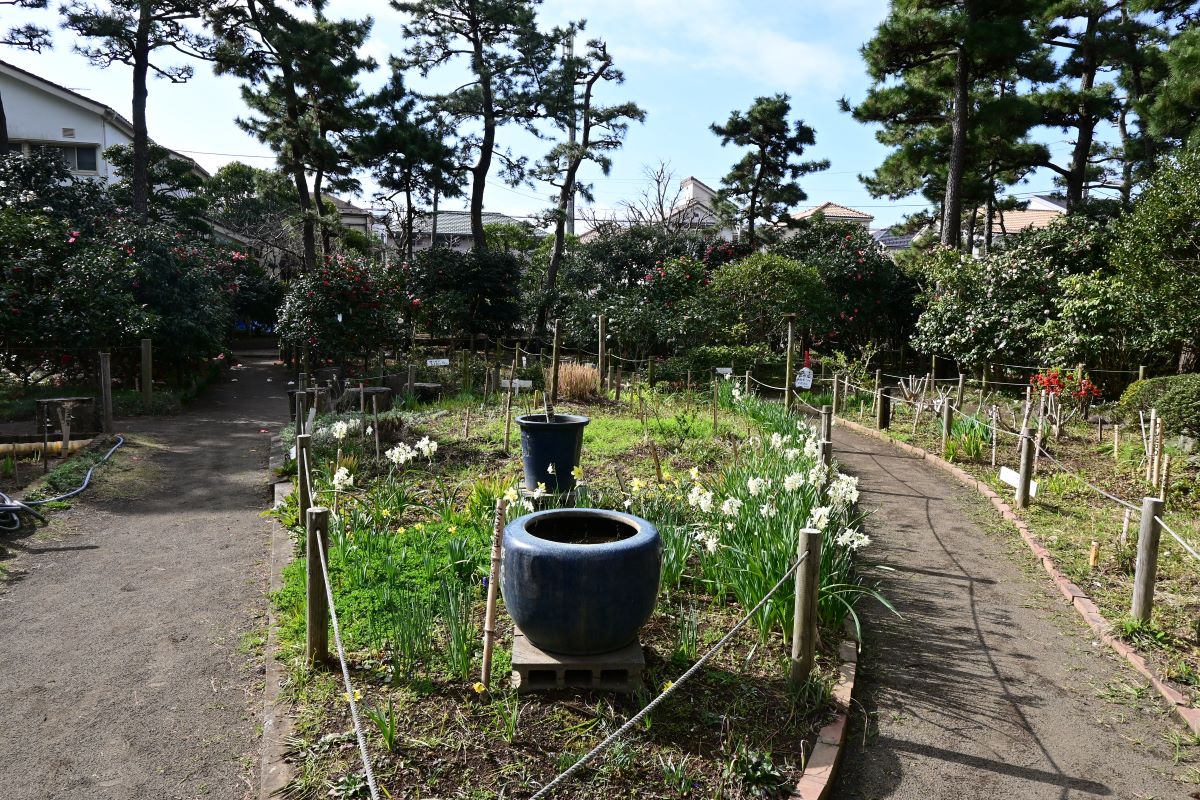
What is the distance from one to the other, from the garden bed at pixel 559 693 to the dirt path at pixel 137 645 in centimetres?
34

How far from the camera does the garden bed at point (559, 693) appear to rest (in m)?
3.06

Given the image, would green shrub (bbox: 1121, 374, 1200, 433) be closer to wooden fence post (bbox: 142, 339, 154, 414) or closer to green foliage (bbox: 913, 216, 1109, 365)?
green foliage (bbox: 913, 216, 1109, 365)

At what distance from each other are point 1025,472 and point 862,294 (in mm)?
13134

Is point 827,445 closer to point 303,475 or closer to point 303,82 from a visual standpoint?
point 303,475

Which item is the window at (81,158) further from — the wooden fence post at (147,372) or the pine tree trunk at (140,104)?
the wooden fence post at (147,372)

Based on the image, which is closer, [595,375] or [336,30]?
[595,375]

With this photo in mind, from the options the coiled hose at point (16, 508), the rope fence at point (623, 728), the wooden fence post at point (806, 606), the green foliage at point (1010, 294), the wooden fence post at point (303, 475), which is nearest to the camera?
the rope fence at point (623, 728)

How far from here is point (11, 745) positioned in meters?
3.39

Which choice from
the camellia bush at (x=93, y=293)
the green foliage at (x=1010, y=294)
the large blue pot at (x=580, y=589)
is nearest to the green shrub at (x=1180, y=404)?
the green foliage at (x=1010, y=294)

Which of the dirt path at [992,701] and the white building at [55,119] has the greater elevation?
the white building at [55,119]

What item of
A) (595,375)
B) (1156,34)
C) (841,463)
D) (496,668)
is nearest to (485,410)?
(595,375)

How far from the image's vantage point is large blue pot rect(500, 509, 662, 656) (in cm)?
338

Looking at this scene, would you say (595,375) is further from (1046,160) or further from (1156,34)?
(1156,34)

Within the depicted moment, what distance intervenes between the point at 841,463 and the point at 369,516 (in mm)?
5612
